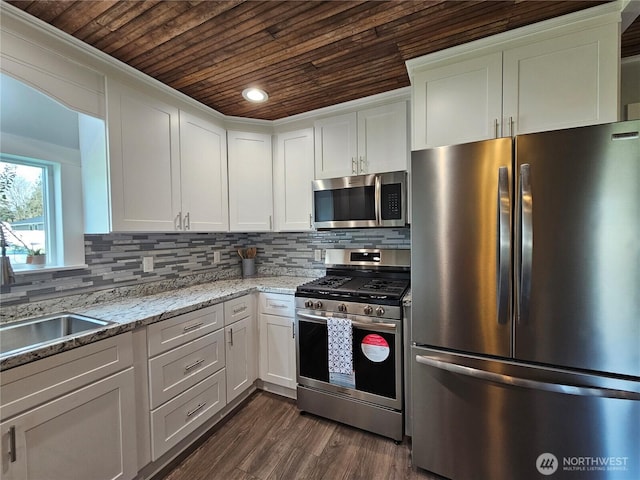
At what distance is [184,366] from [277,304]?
0.77 metres

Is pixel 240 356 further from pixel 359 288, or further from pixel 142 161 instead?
pixel 142 161

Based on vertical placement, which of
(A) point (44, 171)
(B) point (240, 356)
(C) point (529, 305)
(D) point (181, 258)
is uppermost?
(A) point (44, 171)

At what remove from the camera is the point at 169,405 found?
1.60 meters

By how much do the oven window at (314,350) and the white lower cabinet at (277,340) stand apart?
0.42ft

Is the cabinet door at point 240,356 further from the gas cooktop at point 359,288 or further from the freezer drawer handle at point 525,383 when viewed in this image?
the freezer drawer handle at point 525,383

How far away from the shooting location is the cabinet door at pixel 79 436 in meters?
1.03

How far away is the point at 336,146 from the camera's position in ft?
7.59

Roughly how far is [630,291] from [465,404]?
2.88 ft

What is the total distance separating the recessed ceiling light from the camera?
201 cm

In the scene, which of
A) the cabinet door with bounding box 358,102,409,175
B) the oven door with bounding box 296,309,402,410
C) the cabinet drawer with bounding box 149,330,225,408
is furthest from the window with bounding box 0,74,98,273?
the cabinet door with bounding box 358,102,409,175

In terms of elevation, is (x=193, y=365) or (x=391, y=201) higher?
(x=391, y=201)

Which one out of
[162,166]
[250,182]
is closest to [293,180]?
[250,182]

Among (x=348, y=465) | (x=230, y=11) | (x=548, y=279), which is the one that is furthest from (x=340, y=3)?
(x=348, y=465)

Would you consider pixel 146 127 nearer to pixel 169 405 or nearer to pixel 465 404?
pixel 169 405
